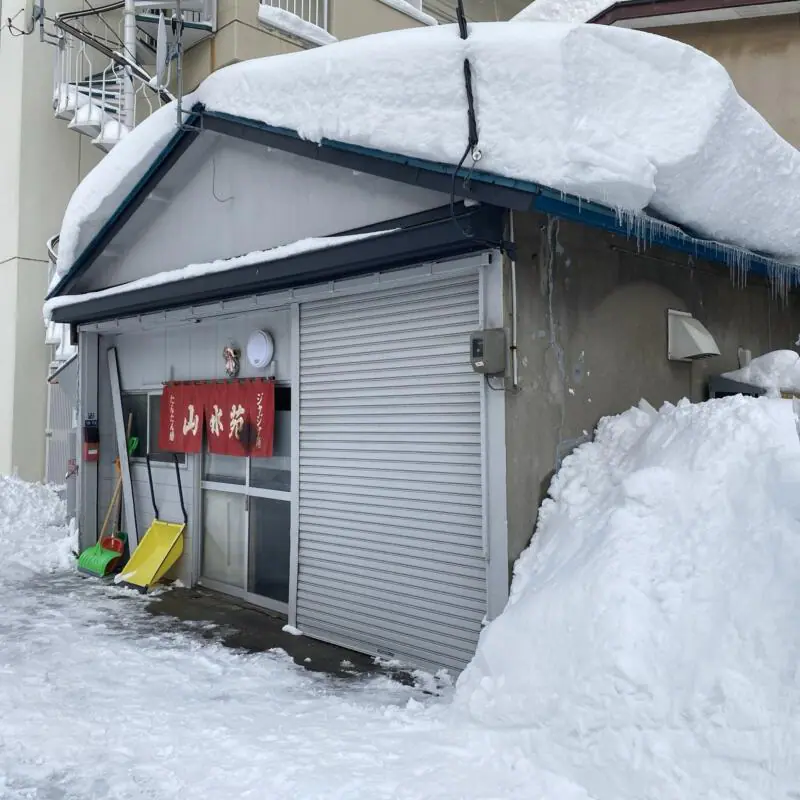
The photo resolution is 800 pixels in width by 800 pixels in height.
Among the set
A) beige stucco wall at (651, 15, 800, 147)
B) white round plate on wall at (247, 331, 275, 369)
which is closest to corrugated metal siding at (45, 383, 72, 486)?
white round plate on wall at (247, 331, 275, 369)

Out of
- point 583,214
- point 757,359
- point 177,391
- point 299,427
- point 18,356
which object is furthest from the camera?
point 18,356

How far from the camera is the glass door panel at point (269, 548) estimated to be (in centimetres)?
744

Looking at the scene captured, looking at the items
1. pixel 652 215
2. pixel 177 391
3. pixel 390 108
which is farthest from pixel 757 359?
pixel 177 391

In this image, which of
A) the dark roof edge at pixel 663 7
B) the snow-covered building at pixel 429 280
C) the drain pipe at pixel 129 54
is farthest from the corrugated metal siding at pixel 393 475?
the drain pipe at pixel 129 54

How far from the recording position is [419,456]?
19.3 ft

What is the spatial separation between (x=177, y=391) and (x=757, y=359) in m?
6.44

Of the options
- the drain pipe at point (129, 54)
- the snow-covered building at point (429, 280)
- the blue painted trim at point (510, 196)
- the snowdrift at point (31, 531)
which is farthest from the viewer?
the drain pipe at point (129, 54)

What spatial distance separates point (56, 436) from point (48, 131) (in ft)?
18.1

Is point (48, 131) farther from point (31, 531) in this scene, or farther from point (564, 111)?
point (564, 111)

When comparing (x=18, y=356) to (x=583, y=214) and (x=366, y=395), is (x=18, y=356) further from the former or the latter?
(x=583, y=214)

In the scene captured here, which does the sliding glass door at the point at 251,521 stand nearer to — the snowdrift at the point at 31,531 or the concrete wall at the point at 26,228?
the snowdrift at the point at 31,531

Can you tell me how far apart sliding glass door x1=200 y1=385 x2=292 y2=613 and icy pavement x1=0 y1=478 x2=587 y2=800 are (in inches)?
49.9

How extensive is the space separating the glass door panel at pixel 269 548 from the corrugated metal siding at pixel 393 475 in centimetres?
63

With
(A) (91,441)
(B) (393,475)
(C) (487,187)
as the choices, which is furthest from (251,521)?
(C) (487,187)
